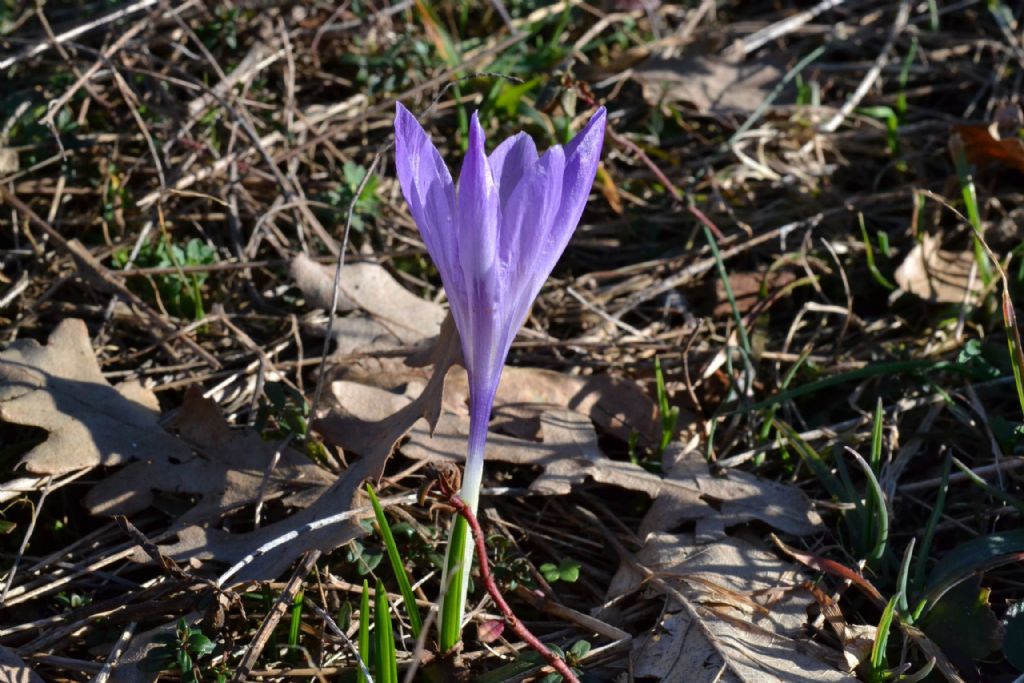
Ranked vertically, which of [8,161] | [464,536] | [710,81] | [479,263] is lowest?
[710,81]

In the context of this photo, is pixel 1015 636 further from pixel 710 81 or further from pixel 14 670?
pixel 710 81

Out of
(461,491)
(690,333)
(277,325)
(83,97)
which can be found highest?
(83,97)

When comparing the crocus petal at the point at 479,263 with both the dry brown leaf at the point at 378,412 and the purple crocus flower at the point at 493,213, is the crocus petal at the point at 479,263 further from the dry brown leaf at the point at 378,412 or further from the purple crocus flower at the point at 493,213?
the dry brown leaf at the point at 378,412

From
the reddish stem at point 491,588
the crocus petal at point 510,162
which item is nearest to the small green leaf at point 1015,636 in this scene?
the reddish stem at point 491,588

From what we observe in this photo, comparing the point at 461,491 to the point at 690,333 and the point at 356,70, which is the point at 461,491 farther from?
the point at 356,70

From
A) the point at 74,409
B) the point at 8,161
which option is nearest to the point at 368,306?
the point at 74,409

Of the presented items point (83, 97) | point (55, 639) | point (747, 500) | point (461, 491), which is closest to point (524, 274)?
point (461, 491)

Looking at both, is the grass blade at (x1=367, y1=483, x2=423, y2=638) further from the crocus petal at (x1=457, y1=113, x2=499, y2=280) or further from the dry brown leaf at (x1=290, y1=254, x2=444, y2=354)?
the dry brown leaf at (x1=290, y1=254, x2=444, y2=354)
